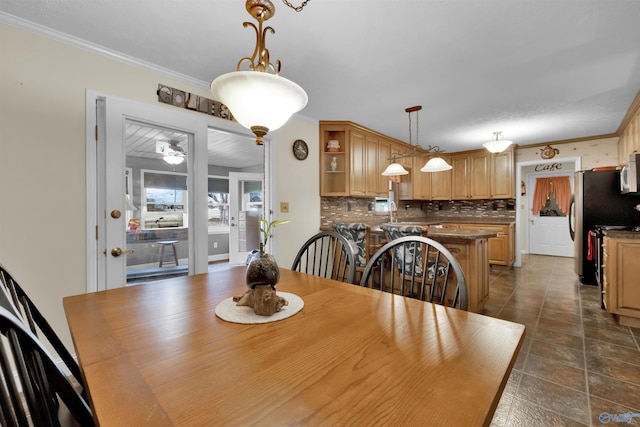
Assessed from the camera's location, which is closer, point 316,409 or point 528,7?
point 316,409

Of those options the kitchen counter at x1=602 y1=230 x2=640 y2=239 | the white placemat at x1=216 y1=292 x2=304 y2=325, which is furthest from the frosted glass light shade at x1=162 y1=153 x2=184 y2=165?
the kitchen counter at x1=602 y1=230 x2=640 y2=239

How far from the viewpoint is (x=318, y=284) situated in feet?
4.68

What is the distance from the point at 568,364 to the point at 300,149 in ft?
10.0

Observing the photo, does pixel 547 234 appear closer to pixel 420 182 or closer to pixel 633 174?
pixel 420 182

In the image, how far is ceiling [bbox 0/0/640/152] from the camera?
63.7 inches

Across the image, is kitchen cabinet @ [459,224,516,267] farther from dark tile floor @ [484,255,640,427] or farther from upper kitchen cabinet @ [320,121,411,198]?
upper kitchen cabinet @ [320,121,411,198]

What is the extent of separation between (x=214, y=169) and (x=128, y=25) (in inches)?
180

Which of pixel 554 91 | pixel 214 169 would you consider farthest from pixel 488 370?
pixel 214 169

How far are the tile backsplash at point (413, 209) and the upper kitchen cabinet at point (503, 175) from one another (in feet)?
1.10

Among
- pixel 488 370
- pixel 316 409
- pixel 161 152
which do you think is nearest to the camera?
pixel 316 409

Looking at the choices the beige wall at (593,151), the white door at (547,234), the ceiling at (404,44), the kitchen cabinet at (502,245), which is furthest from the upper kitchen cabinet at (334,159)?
the white door at (547,234)

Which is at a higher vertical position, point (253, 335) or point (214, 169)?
point (214, 169)

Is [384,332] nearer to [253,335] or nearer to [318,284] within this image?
[253,335]

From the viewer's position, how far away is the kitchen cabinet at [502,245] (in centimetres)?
479
